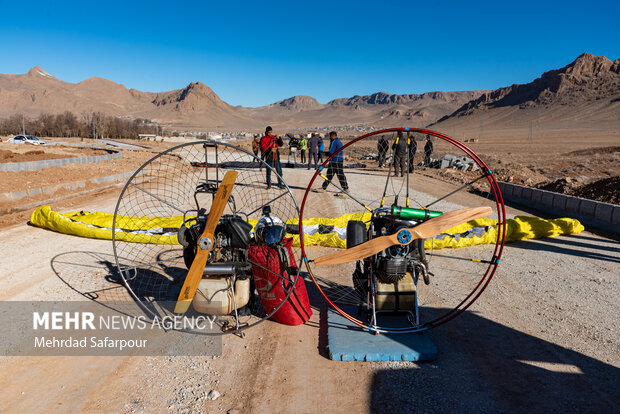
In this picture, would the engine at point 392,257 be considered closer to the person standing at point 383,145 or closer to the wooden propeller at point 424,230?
the wooden propeller at point 424,230

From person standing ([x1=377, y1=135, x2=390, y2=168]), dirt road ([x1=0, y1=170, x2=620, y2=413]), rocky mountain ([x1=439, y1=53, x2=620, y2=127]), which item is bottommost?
dirt road ([x1=0, y1=170, x2=620, y2=413])

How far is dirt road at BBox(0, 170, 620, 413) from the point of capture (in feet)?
12.4

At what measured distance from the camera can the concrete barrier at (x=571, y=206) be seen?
10.4 metres

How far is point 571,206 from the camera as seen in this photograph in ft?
39.4

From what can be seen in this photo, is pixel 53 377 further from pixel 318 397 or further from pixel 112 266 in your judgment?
pixel 112 266

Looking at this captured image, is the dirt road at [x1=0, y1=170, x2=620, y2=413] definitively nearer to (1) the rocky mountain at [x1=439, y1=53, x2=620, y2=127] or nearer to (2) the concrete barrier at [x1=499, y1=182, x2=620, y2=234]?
(2) the concrete barrier at [x1=499, y1=182, x2=620, y2=234]

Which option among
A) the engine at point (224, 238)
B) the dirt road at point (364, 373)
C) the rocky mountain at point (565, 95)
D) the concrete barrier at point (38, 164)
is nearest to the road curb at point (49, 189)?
the concrete barrier at point (38, 164)

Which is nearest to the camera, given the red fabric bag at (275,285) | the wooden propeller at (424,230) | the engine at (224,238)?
the wooden propeller at (424,230)

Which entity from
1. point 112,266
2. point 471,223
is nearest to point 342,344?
point 112,266

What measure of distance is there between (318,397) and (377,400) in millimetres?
554

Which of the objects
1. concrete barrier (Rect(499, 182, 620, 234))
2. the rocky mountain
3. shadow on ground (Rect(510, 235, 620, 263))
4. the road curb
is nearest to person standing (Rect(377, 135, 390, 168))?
shadow on ground (Rect(510, 235, 620, 263))

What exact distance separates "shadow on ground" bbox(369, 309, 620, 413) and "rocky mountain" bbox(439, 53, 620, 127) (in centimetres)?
10024

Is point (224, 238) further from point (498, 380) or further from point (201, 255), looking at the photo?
point (498, 380)

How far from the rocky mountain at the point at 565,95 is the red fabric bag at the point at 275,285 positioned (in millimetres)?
101233
